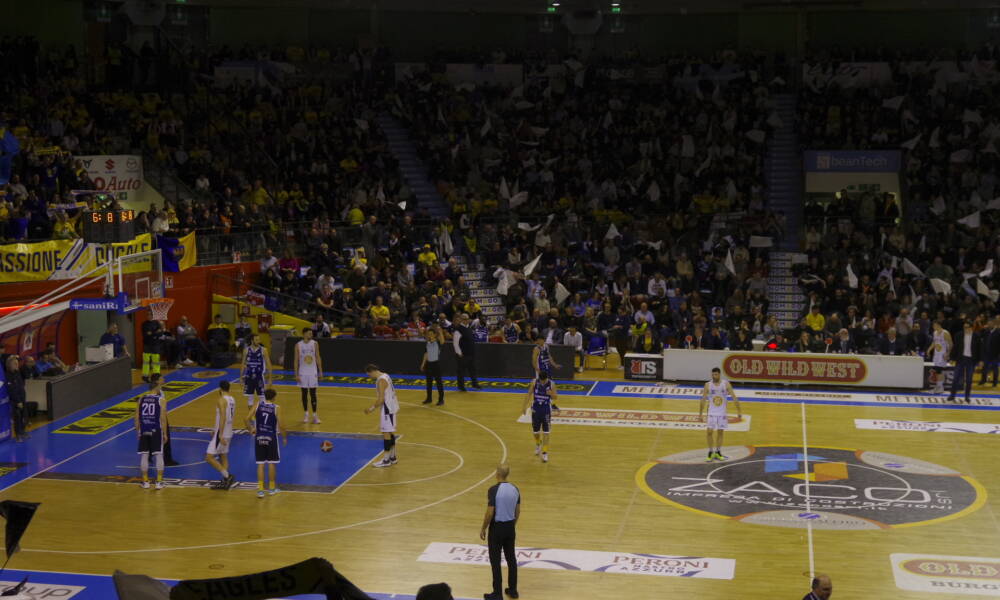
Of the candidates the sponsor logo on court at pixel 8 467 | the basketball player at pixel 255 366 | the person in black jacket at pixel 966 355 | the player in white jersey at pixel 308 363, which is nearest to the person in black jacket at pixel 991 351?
the person in black jacket at pixel 966 355

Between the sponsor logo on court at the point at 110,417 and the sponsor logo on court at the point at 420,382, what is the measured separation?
2.50 meters

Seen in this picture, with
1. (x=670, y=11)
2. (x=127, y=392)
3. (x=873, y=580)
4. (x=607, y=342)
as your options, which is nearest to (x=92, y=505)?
(x=127, y=392)

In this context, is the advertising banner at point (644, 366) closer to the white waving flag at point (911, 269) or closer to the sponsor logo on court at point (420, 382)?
the sponsor logo on court at point (420, 382)

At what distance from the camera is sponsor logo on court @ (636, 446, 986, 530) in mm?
18141

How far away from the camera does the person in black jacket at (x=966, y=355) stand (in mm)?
25438

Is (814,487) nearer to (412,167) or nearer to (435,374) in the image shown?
(435,374)

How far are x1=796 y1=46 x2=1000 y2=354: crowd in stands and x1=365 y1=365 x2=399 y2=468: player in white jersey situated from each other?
12142 mm

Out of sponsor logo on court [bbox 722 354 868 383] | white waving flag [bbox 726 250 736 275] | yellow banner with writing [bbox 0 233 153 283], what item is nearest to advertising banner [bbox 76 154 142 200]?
yellow banner with writing [bbox 0 233 153 283]

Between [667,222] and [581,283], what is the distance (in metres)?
4.46

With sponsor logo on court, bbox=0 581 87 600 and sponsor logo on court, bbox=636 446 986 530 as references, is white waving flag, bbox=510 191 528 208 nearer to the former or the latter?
sponsor logo on court, bbox=636 446 986 530

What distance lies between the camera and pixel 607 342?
30.9 metres

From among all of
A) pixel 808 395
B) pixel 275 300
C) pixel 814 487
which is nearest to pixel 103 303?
pixel 275 300

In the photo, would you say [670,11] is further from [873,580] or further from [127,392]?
[873,580]

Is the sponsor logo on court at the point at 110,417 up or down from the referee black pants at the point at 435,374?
down
